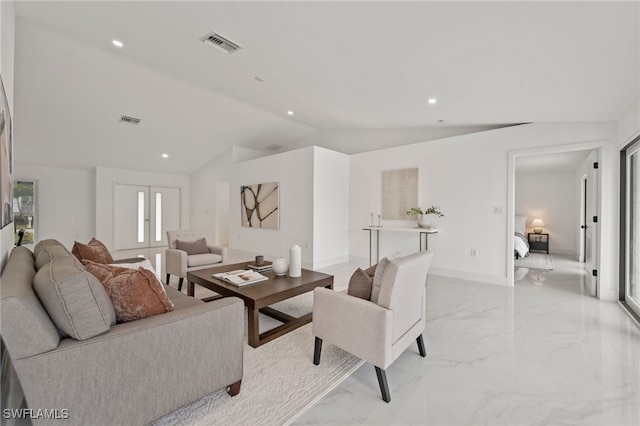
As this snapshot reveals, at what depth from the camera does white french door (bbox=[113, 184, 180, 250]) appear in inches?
292

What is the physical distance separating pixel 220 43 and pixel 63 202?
7042 mm

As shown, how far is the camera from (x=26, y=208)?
254 inches

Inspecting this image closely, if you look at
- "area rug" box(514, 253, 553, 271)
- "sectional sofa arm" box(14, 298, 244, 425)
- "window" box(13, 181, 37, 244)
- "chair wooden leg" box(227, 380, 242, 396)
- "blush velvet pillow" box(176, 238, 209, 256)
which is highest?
"window" box(13, 181, 37, 244)

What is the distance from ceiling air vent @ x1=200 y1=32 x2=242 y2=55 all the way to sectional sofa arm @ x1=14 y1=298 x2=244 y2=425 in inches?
98.2

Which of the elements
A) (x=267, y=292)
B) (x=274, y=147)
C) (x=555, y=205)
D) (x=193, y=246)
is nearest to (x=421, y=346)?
(x=267, y=292)

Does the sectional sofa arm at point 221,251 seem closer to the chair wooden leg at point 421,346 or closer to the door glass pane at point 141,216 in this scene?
the chair wooden leg at point 421,346

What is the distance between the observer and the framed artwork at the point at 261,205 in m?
6.16

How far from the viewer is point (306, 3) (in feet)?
6.63

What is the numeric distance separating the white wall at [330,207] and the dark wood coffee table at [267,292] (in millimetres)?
2436

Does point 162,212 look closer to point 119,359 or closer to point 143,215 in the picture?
point 143,215

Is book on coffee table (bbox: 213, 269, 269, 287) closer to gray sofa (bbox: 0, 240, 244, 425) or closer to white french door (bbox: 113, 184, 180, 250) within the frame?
gray sofa (bbox: 0, 240, 244, 425)

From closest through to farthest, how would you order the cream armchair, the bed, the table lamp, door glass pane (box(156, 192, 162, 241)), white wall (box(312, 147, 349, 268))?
the cream armchair
white wall (box(312, 147, 349, 268))
the bed
the table lamp
door glass pane (box(156, 192, 162, 241))

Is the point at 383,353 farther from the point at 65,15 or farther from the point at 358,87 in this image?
the point at 65,15

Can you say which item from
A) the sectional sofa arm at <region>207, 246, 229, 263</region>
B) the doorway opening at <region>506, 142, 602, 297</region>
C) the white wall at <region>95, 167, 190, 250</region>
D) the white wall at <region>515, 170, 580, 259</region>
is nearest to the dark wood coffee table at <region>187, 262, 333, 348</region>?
the sectional sofa arm at <region>207, 246, 229, 263</region>
